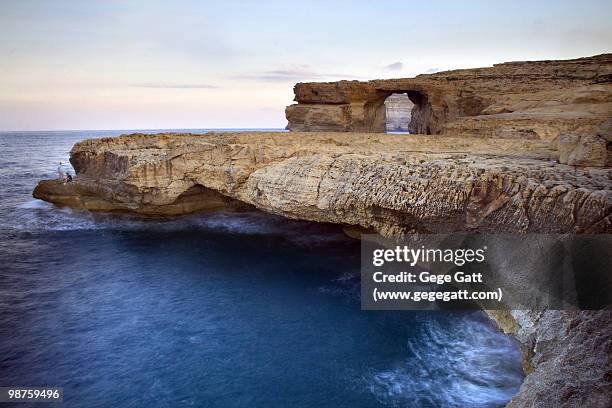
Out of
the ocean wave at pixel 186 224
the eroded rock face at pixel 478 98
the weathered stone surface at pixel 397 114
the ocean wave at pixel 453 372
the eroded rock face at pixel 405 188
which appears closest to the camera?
the eroded rock face at pixel 405 188

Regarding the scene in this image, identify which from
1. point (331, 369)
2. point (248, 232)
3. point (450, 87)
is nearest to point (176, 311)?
point (331, 369)

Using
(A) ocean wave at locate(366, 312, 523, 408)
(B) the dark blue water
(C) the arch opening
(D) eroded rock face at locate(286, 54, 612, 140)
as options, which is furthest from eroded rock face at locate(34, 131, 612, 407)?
(C) the arch opening

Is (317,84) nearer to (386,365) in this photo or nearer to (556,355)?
(386,365)

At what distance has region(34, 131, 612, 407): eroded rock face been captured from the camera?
4.79 m

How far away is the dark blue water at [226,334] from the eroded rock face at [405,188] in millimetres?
2248

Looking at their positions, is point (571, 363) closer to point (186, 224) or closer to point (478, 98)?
point (186, 224)

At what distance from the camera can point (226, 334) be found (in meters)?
10.2

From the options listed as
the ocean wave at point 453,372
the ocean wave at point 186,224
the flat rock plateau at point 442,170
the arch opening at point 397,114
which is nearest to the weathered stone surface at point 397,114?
the arch opening at point 397,114

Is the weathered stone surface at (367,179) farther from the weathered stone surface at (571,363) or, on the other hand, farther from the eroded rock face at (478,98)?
the eroded rock face at (478,98)

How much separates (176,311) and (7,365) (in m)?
3.86

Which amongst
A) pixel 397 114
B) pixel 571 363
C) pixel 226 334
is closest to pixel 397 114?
pixel 397 114

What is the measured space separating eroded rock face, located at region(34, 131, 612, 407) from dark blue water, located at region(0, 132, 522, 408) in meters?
2.25

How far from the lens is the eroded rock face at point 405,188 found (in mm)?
4793

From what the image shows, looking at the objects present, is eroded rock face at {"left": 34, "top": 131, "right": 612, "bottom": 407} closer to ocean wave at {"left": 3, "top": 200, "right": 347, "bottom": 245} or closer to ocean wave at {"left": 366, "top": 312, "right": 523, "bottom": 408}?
ocean wave at {"left": 3, "top": 200, "right": 347, "bottom": 245}
